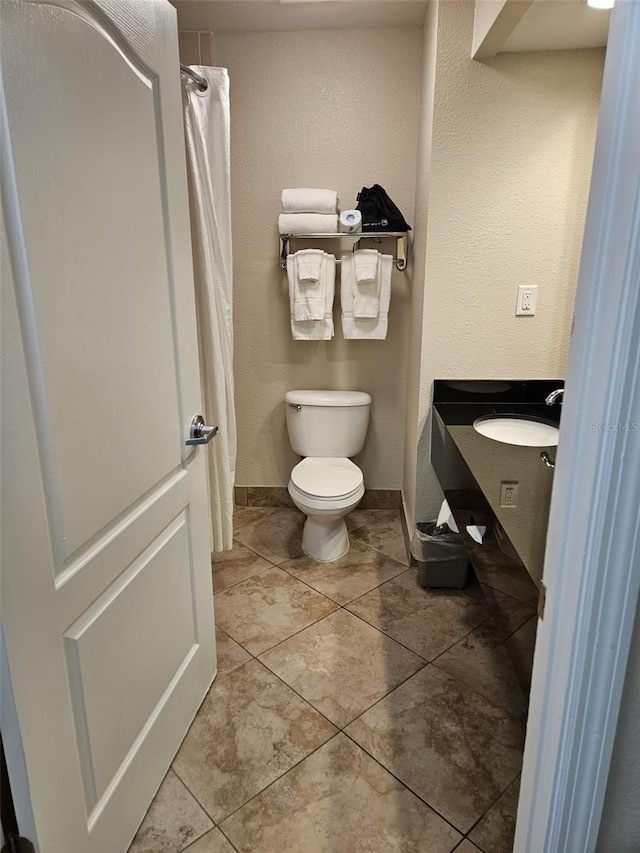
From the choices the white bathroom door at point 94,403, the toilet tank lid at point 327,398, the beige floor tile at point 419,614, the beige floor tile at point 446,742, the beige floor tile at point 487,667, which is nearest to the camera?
the white bathroom door at point 94,403

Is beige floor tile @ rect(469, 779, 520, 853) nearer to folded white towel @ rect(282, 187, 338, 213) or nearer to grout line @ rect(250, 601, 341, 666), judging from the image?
grout line @ rect(250, 601, 341, 666)

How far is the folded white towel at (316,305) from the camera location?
2.53 m

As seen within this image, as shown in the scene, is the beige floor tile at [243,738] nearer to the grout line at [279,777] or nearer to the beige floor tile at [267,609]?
the grout line at [279,777]

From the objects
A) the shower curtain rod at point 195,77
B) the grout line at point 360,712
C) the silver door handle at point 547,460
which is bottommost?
the grout line at point 360,712

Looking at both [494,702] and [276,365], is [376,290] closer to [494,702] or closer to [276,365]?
[276,365]

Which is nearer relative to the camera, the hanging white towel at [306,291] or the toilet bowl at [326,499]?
the toilet bowl at [326,499]

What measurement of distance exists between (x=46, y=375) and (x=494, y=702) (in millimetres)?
1610

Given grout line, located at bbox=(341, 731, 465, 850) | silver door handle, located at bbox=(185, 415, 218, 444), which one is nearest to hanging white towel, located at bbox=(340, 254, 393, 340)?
silver door handle, located at bbox=(185, 415, 218, 444)

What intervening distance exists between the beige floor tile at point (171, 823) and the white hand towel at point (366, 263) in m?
2.11

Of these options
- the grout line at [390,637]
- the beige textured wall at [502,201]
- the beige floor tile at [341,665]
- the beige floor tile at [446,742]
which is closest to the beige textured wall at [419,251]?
the beige textured wall at [502,201]

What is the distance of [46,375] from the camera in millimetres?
832

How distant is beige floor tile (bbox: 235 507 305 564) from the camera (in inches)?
101

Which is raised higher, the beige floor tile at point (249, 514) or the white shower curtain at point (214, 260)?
the white shower curtain at point (214, 260)

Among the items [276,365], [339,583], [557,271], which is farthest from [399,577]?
[557,271]
